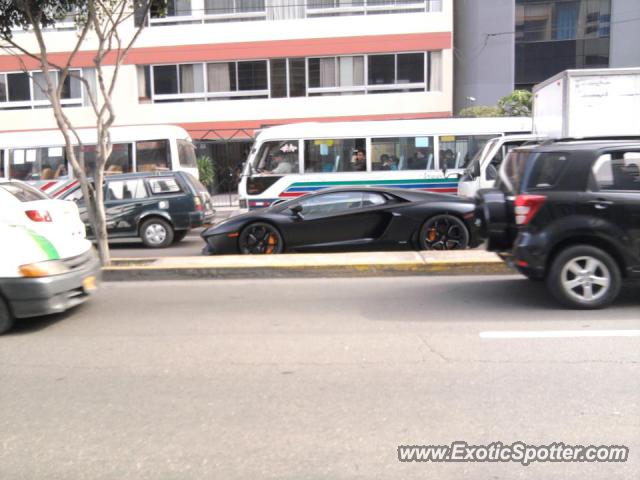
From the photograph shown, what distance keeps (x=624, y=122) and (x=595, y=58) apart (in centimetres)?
2325

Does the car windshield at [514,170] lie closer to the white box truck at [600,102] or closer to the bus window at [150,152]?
the white box truck at [600,102]

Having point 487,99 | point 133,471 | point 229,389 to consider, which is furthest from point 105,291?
point 487,99

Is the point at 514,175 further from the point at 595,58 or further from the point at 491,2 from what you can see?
the point at 595,58

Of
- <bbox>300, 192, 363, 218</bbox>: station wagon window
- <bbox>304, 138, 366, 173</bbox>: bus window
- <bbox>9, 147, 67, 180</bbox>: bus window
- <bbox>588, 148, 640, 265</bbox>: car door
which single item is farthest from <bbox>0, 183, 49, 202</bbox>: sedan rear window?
<bbox>9, 147, 67, 180</bbox>: bus window

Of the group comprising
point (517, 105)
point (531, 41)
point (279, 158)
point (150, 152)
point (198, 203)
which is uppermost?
point (531, 41)

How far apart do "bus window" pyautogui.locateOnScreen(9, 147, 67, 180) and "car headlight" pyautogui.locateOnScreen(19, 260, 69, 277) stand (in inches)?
481

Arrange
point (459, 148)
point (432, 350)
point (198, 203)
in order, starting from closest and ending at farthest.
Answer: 1. point (432, 350)
2. point (198, 203)
3. point (459, 148)

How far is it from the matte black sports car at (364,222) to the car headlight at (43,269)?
413 centimetres

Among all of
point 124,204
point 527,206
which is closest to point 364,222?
point 527,206

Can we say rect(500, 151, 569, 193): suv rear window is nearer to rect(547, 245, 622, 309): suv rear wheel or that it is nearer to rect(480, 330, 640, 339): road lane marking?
rect(547, 245, 622, 309): suv rear wheel

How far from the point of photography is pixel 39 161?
57.0 feet

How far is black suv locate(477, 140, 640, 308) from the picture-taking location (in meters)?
6.29

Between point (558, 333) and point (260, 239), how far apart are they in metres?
5.48

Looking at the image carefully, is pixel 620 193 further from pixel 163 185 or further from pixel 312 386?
pixel 163 185
